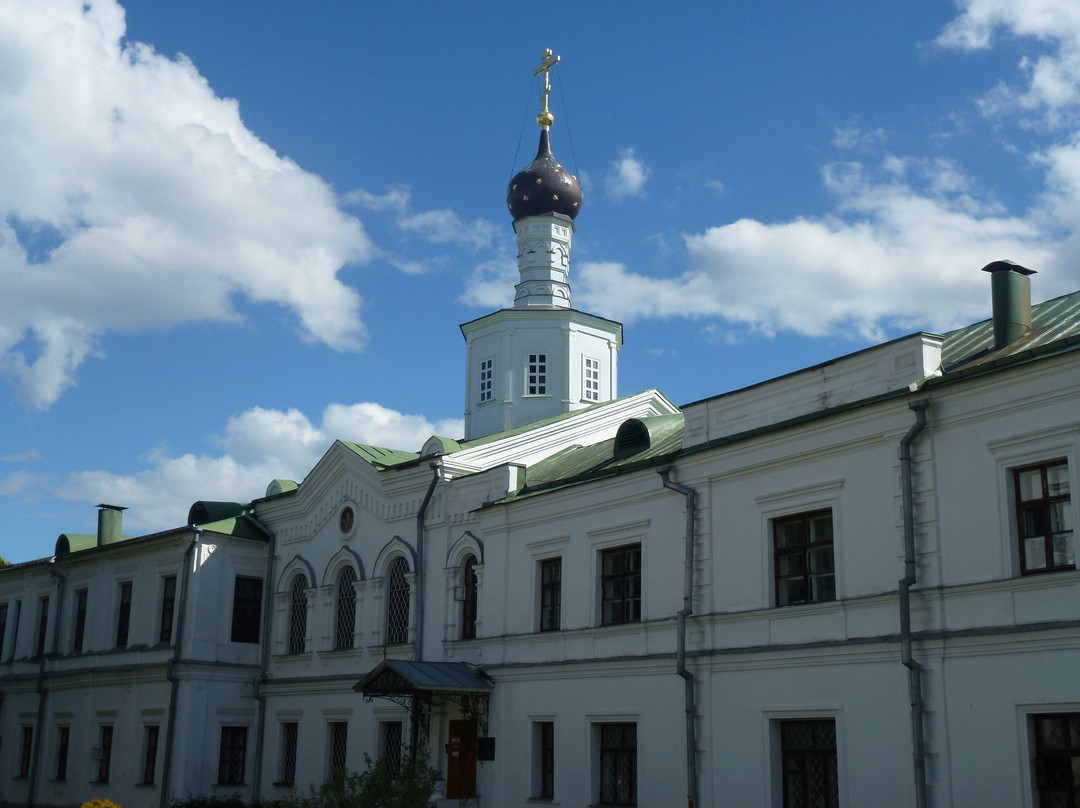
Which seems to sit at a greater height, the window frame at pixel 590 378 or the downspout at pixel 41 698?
the window frame at pixel 590 378

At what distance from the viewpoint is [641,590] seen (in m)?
17.8

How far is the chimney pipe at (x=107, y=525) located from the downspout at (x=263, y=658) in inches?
241

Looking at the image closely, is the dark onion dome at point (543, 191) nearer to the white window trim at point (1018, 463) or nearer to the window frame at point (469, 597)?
the window frame at point (469, 597)

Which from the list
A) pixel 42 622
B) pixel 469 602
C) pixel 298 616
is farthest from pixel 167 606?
pixel 469 602

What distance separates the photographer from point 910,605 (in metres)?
13.6

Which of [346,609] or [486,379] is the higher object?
[486,379]

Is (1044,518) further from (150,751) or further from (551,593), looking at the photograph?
(150,751)

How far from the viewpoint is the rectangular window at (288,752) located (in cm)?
2422

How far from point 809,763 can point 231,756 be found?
1480 centimetres

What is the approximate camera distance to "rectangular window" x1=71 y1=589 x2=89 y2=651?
2953cm

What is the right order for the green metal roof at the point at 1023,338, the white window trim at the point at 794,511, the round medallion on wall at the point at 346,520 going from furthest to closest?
the round medallion on wall at the point at 346,520
the white window trim at the point at 794,511
the green metal roof at the point at 1023,338

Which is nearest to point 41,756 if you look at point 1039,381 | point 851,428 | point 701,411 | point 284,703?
point 284,703

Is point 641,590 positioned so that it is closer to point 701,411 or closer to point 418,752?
point 701,411

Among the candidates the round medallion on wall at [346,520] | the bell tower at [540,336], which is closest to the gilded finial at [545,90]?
the bell tower at [540,336]
